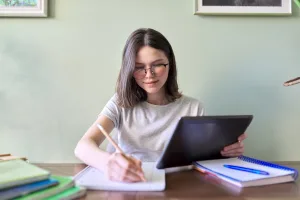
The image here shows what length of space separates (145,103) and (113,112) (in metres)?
0.12

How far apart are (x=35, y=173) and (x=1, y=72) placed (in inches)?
30.2

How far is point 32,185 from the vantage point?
473mm

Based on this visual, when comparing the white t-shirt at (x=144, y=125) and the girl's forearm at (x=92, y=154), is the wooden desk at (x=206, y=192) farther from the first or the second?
the white t-shirt at (x=144, y=125)

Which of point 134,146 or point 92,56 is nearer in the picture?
point 134,146

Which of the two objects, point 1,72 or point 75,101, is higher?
point 1,72

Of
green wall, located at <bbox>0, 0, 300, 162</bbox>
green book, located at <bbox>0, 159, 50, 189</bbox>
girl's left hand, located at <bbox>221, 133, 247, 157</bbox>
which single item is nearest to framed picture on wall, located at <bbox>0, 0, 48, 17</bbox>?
green wall, located at <bbox>0, 0, 300, 162</bbox>

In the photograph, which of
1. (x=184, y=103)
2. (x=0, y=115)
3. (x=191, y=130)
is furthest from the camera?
(x=0, y=115)

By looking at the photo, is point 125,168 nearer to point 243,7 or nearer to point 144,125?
point 144,125

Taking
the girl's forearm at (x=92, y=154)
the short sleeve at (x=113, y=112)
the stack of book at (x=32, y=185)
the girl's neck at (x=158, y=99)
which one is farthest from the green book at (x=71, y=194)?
the girl's neck at (x=158, y=99)

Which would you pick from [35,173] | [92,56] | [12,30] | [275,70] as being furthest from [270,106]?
[12,30]

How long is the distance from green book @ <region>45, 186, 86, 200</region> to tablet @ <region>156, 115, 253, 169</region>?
0.21 meters

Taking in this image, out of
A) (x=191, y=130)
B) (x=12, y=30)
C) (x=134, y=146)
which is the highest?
(x=12, y=30)

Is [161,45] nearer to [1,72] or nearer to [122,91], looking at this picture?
[122,91]

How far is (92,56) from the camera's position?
1118 mm
